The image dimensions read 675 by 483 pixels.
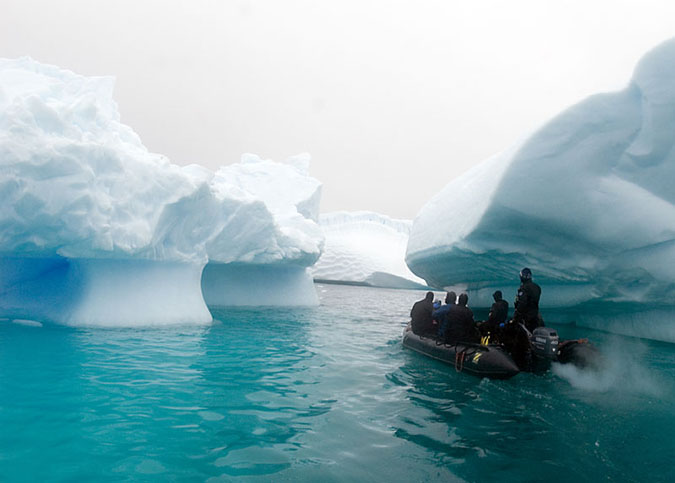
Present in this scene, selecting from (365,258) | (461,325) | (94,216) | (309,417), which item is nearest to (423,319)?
(461,325)

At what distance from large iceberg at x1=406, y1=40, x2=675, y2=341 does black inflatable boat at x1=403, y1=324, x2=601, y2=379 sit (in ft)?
11.4

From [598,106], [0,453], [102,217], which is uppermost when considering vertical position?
[598,106]

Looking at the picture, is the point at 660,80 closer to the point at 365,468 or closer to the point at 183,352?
the point at 365,468

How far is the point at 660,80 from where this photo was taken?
8266 millimetres

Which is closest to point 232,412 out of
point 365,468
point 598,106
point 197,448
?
point 197,448

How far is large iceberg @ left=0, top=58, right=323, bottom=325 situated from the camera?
9.27m

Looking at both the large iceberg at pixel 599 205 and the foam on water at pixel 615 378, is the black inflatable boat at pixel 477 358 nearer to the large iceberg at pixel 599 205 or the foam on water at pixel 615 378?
the foam on water at pixel 615 378

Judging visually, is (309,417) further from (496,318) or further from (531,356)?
(496,318)

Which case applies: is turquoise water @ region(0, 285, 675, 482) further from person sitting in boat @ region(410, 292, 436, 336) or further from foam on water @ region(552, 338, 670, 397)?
person sitting in boat @ region(410, 292, 436, 336)

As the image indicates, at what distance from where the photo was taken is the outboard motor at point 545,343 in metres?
6.81

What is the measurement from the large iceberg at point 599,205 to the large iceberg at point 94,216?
260 inches

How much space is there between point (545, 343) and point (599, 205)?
3.97 m

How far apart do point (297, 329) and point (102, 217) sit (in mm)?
5097

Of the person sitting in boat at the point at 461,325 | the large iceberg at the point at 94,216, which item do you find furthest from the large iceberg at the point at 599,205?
the large iceberg at the point at 94,216
